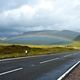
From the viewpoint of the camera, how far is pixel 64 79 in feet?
55.7

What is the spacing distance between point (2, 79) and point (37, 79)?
2109 millimetres

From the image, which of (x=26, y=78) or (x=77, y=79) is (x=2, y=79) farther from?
(x=77, y=79)

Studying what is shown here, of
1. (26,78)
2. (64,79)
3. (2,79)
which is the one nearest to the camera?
(2,79)

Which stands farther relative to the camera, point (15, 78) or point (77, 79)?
point (77, 79)

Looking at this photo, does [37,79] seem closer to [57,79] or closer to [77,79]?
[57,79]

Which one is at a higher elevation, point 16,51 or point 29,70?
point 16,51

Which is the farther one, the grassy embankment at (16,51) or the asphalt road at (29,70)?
the grassy embankment at (16,51)

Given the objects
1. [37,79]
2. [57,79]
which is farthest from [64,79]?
[37,79]

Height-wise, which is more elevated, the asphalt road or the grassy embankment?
the grassy embankment

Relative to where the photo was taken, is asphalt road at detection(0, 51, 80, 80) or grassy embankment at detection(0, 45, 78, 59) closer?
asphalt road at detection(0, 51, 80, 80)

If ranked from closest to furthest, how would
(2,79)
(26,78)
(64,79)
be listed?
1. (2,79)
2. (26,78)
3. (64,79)

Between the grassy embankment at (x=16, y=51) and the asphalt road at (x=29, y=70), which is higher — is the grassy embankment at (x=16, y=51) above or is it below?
above

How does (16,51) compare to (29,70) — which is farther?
(16,51)

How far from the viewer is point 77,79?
17297 mm
